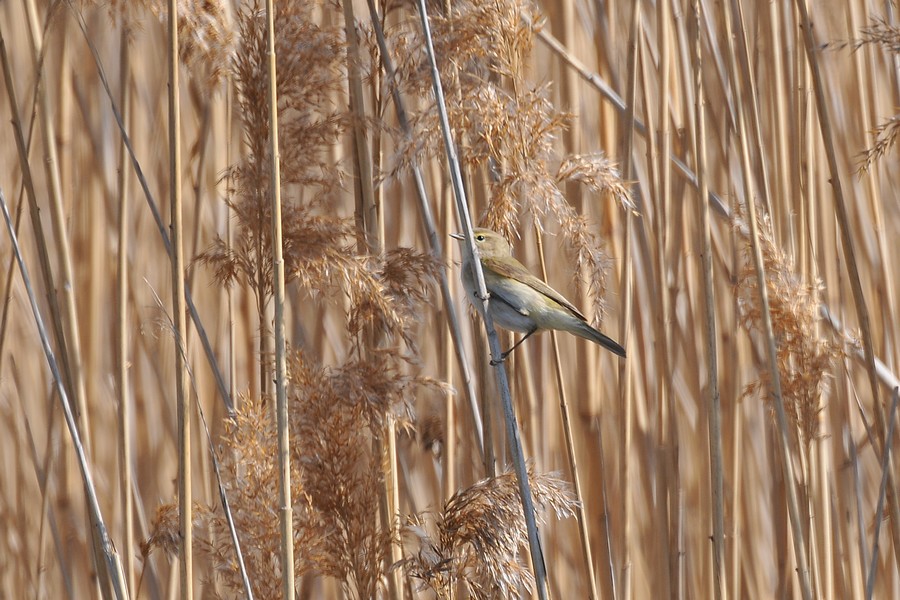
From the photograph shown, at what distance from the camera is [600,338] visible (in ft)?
6.57

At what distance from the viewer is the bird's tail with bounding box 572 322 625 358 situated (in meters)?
1.95

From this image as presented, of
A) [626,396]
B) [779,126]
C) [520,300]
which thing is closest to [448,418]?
[520,300]

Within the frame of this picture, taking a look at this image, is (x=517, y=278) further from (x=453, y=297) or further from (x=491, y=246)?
(x=453, y=297)

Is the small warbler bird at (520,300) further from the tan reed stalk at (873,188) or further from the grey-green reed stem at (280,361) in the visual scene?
the tan reed stalk at (873,188)

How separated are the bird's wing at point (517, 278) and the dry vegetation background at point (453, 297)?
0.10m

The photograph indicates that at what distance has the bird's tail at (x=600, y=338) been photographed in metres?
1.95

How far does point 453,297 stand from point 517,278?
471 millimetres

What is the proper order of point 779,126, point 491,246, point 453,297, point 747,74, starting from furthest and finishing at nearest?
point 453,297
point 779,126
point 491,246
point 747,74

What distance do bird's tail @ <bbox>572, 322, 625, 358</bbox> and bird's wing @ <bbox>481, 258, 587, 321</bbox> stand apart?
45 mm

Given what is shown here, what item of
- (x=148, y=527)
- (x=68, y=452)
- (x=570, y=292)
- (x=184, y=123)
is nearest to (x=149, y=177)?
(x=184, y=123)

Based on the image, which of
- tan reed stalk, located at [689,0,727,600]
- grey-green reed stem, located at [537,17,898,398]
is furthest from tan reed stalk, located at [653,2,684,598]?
tan reed stalk, located at [689,0,727,600]

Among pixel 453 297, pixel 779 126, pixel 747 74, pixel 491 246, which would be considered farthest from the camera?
pixel 453 297

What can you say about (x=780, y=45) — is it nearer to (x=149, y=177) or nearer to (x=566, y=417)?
(x=566, y=417)

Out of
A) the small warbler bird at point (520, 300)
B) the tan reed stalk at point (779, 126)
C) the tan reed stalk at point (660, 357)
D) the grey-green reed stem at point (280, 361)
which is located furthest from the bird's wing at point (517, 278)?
the grey-green reed stem at point (280, 361)
